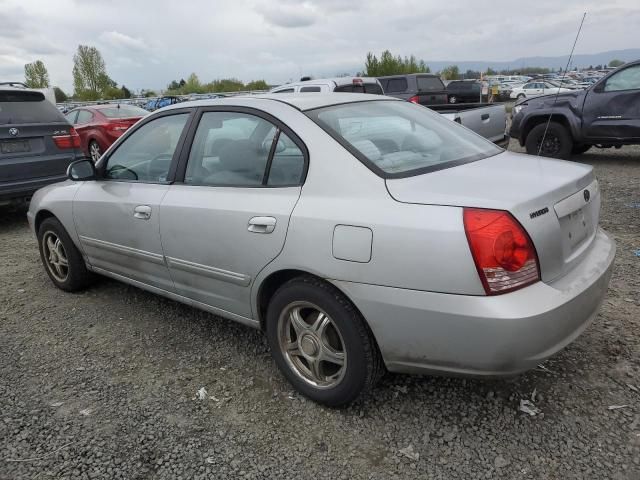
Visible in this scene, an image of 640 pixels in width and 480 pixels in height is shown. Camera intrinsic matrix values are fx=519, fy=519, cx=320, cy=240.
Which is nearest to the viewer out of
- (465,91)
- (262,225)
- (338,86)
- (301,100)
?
(262,225)

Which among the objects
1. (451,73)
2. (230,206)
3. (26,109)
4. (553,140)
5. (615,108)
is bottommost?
(451,73)

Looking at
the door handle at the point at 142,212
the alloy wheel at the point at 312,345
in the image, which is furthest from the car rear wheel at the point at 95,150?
the alloy wheel at the point at 312,345

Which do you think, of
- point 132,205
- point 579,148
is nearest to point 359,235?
point 132,205

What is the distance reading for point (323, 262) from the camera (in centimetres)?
237

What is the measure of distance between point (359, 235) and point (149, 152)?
1.97m

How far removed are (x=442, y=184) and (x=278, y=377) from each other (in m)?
1.46

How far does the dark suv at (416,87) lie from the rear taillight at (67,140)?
1010cm

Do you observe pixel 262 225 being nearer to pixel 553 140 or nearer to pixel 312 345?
pixel 312 345

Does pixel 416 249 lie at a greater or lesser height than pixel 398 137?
lesser

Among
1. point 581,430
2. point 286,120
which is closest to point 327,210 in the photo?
point 286,120

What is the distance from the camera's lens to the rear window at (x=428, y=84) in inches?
607

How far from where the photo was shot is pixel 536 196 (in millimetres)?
2191

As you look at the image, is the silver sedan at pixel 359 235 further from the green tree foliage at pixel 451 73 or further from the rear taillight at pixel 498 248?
the green tree foliage at pixel 451 73

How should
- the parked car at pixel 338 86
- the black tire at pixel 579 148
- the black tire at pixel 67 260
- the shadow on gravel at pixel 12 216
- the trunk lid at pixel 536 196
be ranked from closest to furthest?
the trunk lid at pixel 536 196
the black tire at pixel 67 260
the shadow on gravel at pixel 12 216
the black tire at pixel 579 148
the parked car at pixel 338 86
